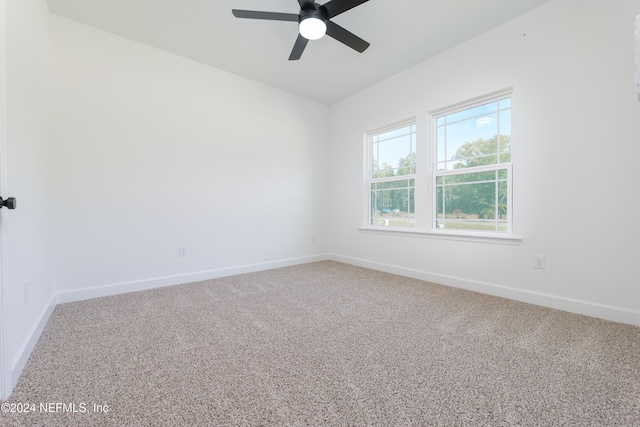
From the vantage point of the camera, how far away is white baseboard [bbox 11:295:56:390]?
4.23 ft

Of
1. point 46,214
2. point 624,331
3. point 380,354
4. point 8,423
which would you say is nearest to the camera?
point 8,423

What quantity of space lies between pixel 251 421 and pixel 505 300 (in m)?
2.47

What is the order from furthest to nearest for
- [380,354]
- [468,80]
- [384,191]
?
[384,191] → [468,80] → [380,354]

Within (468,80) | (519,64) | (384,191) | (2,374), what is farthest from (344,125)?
(2,374)

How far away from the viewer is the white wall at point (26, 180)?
4.40 ft

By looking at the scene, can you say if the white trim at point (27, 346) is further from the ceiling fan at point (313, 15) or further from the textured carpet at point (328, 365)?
the ceiling fan at point (313, 15)

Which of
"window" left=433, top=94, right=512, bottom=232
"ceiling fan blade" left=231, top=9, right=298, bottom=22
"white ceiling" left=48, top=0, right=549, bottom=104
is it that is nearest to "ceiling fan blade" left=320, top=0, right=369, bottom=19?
"ceiling fan blade" left=231, top=9, right=298, bottom=22

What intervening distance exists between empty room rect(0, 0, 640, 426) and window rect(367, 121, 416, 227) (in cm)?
3

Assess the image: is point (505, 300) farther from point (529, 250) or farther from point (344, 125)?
point (344, 125)

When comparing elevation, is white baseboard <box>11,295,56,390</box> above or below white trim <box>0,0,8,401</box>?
below

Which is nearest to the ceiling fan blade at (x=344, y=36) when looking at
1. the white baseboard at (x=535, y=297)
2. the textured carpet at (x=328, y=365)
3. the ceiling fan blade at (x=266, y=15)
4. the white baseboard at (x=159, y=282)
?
the ceiling fan blade at (x=266, y=15)

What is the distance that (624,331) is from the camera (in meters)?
1.83

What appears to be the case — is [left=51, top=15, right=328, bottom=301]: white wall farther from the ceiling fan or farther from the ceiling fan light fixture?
the ceiling fan light fixture

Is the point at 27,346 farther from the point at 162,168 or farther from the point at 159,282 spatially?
the point at 162,168
